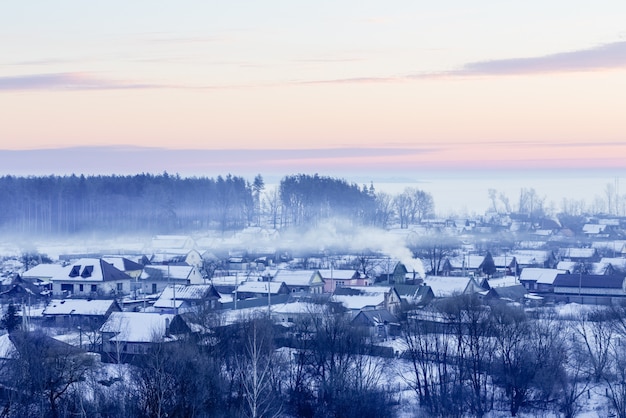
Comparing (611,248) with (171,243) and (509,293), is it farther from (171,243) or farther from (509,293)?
(171,243)

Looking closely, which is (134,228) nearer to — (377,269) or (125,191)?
(125,191)

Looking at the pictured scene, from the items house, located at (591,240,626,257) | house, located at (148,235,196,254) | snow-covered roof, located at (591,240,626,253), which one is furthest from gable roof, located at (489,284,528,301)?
house, located at (148,235,196,254)

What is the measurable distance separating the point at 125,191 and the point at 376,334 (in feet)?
141

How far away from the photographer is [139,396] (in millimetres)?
16656

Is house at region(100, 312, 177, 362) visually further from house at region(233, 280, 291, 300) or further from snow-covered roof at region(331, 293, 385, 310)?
house at region(233, 280, 291, 300)

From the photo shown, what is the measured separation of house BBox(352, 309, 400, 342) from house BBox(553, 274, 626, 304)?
8.29 metres

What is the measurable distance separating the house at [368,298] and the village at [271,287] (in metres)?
0.05

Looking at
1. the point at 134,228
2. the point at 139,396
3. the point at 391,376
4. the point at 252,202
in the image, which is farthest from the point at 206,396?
the point at 252,202

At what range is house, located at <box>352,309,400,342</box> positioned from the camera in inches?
980

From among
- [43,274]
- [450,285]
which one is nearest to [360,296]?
[450,285]

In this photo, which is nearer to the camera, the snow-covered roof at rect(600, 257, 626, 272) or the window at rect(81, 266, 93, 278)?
the window at rect(81, 266, 93, 278)

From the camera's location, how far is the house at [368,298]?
1088 inches

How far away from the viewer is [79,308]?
27156mm

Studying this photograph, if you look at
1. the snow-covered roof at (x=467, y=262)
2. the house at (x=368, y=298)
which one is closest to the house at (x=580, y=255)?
the snow-covered roof at (x=467, y=262)
